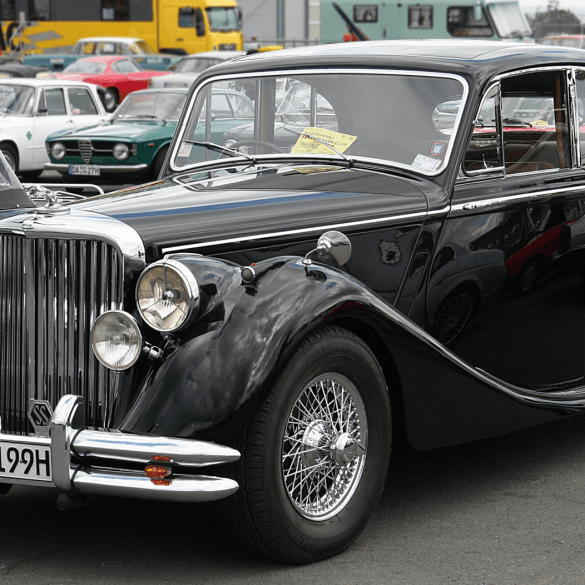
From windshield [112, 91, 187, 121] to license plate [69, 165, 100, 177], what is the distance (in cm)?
142

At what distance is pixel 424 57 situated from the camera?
4684 millimetres

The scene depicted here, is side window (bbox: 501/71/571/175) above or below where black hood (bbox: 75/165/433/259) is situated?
above

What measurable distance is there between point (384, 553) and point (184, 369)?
101 cm

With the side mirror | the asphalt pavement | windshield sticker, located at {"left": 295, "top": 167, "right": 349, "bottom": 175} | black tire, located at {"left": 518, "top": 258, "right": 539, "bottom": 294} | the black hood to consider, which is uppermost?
windshield sticker, located at {"left": 295, "top": 167, "right": 349, "bottom": 175}

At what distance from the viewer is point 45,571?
11.5 feet

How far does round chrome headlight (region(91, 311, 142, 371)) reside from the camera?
3.33m

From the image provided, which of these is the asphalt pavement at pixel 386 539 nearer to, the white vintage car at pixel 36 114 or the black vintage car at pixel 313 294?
the black vintage car at pixel 313 294

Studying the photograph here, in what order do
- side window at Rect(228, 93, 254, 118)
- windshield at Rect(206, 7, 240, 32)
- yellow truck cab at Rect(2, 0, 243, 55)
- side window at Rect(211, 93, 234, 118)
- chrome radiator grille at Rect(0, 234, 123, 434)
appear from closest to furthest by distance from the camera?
chrome radiator grille at Rect(0, 234, 123, 434), side window at Rect(228, 93, 254, 118), side window at Rect(211, 93, 234, 118), yellow truck cab at Rect(2, 0, 243, 55), windshield at Rect(206, 7, 240, 32)

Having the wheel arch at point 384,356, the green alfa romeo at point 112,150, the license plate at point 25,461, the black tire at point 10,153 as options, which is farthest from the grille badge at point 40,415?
the black tire at point 10,153

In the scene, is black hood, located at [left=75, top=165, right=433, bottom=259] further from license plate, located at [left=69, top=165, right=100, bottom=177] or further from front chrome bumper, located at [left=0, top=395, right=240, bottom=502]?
license plate, located at [left=69, top=165, right=100, bottom=177]

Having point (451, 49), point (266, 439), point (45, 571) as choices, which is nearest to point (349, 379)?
point (266, 439)

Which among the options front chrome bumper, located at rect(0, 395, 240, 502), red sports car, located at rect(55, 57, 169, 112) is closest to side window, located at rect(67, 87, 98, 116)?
red sports car, located at rect(55, 57, 169, 112)

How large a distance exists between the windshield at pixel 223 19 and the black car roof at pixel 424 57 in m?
29.6

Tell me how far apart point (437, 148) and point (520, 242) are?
1.91ft
